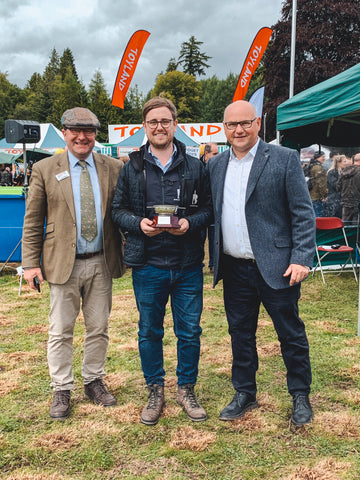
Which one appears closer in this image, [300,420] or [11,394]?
[300,420]

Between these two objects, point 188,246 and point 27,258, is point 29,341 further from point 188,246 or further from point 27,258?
point 188,246

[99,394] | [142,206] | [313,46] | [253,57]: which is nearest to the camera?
[142,206]

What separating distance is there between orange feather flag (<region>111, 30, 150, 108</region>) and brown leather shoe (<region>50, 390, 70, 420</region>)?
432 inches

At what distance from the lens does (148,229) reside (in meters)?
2.69

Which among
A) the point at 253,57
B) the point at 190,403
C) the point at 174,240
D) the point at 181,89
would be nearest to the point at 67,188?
the point at 174,240

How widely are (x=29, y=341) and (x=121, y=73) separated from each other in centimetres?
1029

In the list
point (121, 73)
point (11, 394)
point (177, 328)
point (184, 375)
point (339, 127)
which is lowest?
point (11, 394)

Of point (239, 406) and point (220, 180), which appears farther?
point (239, 406)

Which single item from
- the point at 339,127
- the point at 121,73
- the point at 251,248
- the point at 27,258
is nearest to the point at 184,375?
the point at 251,248

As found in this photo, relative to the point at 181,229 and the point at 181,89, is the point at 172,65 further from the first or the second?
the point at 181,229

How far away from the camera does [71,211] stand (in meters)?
2.95

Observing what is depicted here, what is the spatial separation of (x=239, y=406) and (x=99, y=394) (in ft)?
3.30

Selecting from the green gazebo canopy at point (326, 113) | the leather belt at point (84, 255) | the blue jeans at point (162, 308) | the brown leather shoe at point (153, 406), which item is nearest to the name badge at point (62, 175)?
the leather belt at point (84, 255)

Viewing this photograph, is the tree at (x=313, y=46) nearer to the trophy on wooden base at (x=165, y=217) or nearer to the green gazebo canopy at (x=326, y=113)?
the green gazebo canopy at (x=326, y=113)
